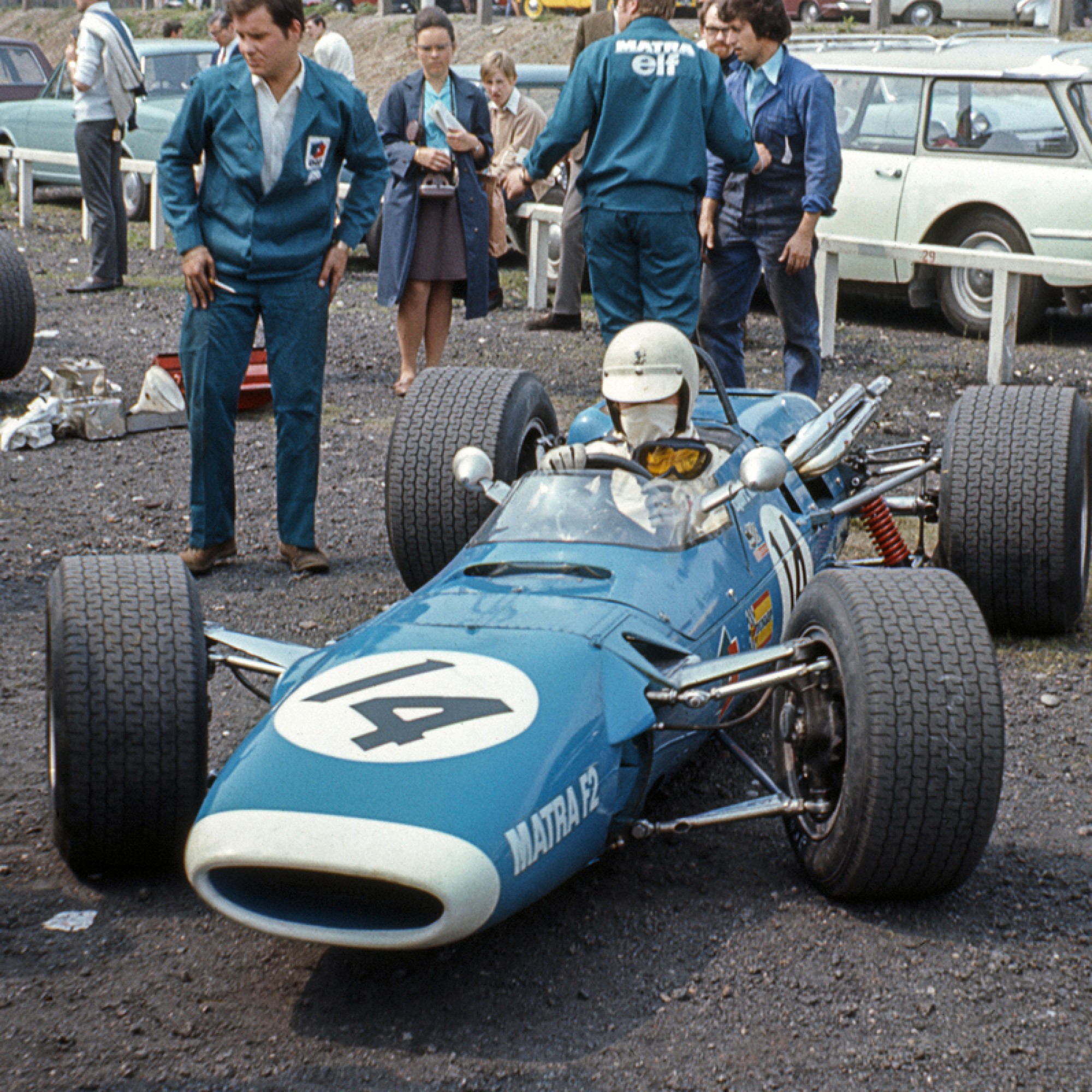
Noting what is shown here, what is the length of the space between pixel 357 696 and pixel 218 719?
1.56 meters

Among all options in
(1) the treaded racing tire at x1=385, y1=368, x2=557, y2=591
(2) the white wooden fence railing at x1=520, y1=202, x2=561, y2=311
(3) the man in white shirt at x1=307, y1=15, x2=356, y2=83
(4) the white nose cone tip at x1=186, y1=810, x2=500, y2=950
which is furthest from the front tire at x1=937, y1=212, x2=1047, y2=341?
(4) the white nose cone tip at x1=186, y1=810, x2=500, y2=950

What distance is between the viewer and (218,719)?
478 cm

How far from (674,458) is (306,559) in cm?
211

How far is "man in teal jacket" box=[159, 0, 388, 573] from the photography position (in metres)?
5.66

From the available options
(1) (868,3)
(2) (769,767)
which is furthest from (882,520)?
(1) (868,3)

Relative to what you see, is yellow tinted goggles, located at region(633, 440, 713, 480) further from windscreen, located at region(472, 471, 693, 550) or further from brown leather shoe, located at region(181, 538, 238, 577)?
brown leather shoe, located at region(181, 538, 238, 577)

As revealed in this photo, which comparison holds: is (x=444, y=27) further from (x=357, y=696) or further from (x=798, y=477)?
(x=357, y=696)

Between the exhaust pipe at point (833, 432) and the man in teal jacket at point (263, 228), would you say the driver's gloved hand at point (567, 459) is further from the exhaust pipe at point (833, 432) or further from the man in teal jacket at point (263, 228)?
the man in teal jacket at point (263, 228)

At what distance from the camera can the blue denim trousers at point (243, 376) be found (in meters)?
5.85

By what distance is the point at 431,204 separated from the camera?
849 cm

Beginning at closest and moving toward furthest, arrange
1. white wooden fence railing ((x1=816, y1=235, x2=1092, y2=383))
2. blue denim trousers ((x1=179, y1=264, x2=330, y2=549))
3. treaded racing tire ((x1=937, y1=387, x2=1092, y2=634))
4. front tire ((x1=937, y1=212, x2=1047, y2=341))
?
treaded racing tire ((x1=937, y1=387, x2=1092, y2=634))
blue denim trousers ((x1=179, y1=264, x2=330, y2=549))
white wooden fence railing ((x1=816, y1=235, x2=1092, y2=383))
front tire ((x1=937, y1=212, x2=1047, y2=341))

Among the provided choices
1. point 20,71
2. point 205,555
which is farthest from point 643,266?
point 20,71

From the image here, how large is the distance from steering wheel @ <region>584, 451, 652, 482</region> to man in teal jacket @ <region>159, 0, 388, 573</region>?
1.82 meters

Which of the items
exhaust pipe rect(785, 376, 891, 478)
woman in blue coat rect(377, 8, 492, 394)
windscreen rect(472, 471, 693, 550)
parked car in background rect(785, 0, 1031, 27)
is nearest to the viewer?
windscreen rect(472, 471, 693, 550)
